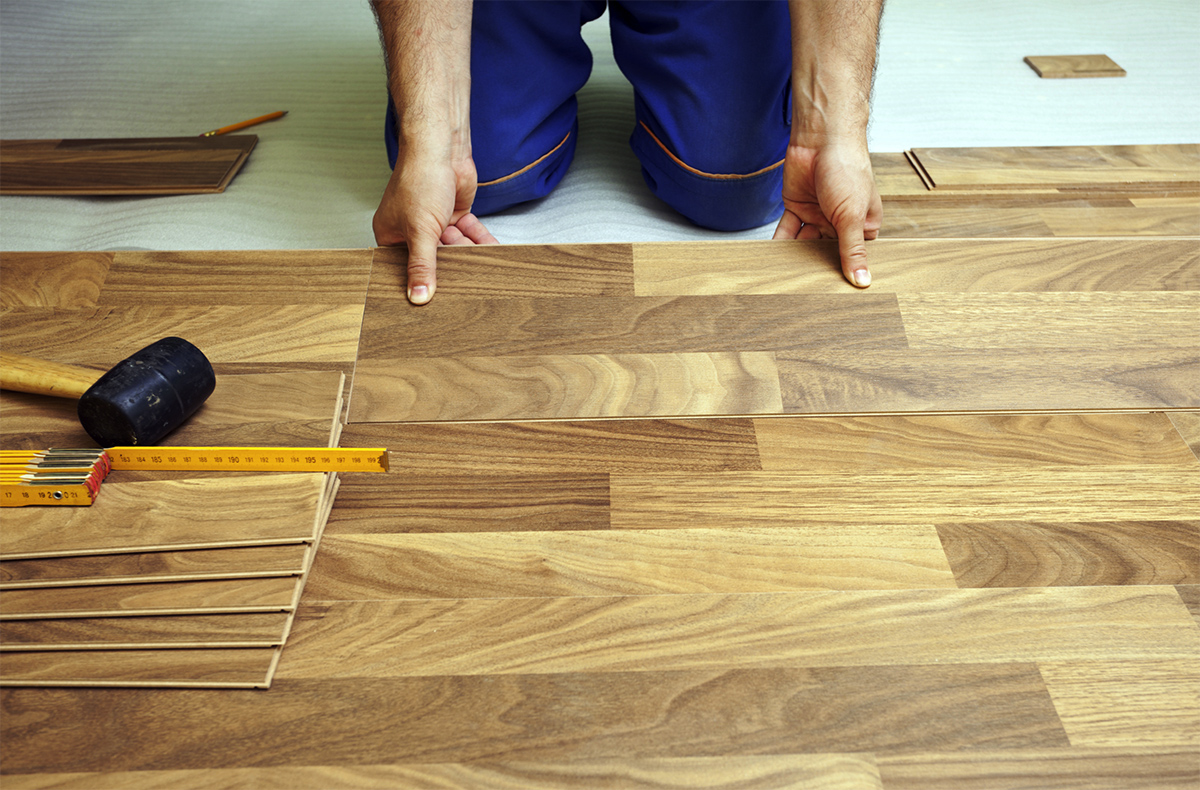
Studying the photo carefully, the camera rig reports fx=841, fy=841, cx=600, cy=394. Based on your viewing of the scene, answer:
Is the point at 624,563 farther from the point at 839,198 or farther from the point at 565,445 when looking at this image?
the point at 839,198

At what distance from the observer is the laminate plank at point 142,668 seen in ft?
3.11

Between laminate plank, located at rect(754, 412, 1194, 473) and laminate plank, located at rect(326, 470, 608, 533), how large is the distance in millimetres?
275

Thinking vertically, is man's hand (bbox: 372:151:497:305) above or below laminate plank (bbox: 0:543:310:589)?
above

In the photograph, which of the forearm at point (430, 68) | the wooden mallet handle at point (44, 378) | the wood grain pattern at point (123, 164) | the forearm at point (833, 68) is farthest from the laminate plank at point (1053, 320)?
the wood grain pattern at point (123, 164)

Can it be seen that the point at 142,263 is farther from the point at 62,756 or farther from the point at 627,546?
the point at 627,546

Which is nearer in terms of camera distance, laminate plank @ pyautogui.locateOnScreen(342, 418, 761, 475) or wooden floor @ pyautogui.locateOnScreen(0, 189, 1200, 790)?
wooden floor @ pyautogui.locateOnScreen(0, 189, 1200, 790)

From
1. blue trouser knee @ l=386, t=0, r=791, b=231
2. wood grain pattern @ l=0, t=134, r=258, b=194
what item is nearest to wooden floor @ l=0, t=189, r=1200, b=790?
→ blue trouser knee @ l=386, t=0, r=791, b=231

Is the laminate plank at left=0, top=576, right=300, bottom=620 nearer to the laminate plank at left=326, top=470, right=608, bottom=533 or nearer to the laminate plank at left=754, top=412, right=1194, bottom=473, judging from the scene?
the laminate plank at left=326, top=470, right=608, bottom=533

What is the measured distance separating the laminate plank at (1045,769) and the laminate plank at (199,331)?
99 centimetres

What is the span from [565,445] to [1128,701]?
0.76 m

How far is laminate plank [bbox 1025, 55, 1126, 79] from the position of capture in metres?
2.64

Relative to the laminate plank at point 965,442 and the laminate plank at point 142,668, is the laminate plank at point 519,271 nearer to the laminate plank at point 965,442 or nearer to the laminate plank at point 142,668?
the laminate plank at point 965,442

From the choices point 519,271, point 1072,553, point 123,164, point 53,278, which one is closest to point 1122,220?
point 1072,553

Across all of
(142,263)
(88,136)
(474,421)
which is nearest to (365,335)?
(474,421)
